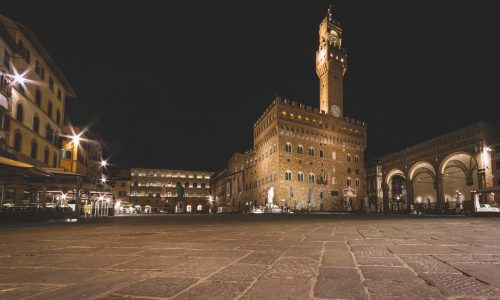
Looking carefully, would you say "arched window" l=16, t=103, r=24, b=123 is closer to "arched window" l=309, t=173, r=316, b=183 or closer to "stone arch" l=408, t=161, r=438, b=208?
"arched window" l=309, t=173, r=316, b=183

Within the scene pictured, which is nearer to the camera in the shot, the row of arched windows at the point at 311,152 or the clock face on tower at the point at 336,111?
the row of arched windows at the point at 311,152

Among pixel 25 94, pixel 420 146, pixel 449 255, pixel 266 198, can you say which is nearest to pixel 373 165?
pixel 420 146

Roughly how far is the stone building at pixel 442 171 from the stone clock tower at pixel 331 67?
45.5 feet

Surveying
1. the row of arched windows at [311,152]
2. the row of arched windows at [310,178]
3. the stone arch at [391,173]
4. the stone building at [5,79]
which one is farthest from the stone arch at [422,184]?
the stone building at [5,79]

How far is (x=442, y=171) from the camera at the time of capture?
142 feet

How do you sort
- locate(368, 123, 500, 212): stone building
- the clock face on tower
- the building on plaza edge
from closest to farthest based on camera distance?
locate(368, 123, 500, 212): stone building, the building on plaza edge, the clock face on tower

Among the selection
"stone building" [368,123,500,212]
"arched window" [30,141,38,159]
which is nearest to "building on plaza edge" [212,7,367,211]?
"stone building" [368,123,500,212]

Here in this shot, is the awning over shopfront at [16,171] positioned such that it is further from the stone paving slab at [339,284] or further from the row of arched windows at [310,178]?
the row of arched windows at [310,178]

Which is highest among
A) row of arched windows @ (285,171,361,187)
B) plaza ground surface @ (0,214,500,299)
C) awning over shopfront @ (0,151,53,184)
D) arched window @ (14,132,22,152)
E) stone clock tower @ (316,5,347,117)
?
stone clock tower @ (316,5,347,117)

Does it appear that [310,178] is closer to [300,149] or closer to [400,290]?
[300,149]

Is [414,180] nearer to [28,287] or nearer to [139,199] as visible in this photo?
[28,287]

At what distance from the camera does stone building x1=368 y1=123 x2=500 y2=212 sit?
1462 inches

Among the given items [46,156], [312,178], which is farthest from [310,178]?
[46,156]

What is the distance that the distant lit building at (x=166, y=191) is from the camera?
87688mm
